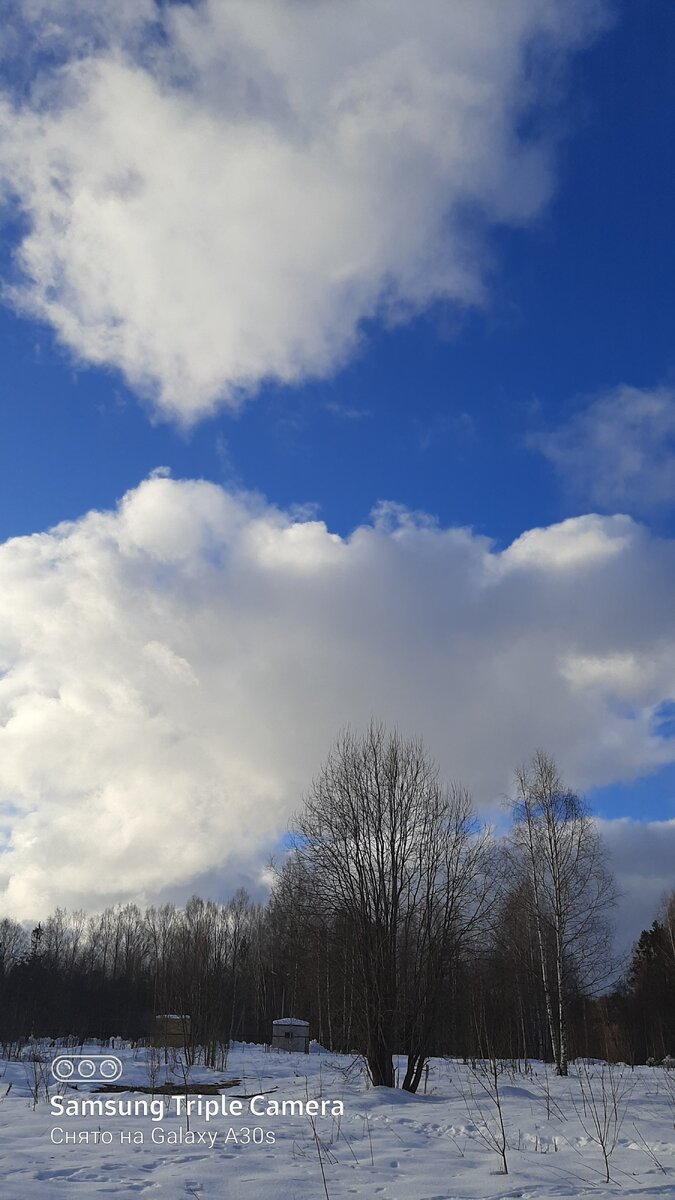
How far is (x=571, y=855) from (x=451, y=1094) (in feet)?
34.0

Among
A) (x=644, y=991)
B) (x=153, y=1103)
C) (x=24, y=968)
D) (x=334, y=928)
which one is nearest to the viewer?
(x=153, y=1103)

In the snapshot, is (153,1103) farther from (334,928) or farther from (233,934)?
(233,934)

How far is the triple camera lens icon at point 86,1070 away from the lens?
17453mm

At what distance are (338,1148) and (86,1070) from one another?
14441 mm

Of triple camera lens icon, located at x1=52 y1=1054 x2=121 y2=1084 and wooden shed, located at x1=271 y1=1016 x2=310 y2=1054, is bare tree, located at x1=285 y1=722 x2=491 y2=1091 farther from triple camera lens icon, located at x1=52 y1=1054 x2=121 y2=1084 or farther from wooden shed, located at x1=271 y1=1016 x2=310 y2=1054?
wooden shed, located at x1=271 y1=1016 x2=310 y2=1054

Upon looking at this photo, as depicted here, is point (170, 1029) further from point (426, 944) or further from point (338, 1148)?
point (338, 1148)

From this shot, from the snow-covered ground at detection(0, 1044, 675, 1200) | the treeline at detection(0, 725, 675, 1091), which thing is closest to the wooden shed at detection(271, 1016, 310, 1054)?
the treeline at detection(0, 725, 675, 1091)

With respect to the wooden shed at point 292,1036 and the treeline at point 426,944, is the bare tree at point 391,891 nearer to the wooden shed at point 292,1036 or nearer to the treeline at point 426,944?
the treeline at point 426,944

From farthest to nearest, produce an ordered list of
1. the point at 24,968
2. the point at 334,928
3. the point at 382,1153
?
the point at 24,968 < the point at 334,928 < the point at 382,1153

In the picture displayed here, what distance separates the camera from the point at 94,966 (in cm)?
7419

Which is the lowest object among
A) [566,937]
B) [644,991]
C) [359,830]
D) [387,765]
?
[644,991]

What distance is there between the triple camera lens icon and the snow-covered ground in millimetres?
3648

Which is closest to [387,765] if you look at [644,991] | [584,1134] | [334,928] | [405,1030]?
[334,928]

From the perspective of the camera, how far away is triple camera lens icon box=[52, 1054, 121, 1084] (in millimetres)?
17453
